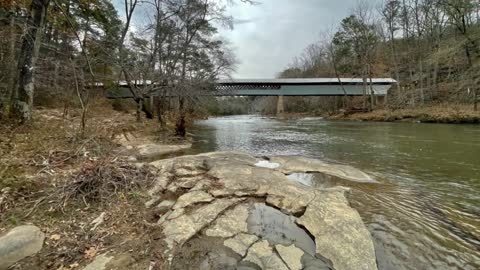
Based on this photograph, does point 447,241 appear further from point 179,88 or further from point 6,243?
point 179,88

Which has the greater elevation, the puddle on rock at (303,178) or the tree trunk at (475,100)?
the tree trunk at (475,100)

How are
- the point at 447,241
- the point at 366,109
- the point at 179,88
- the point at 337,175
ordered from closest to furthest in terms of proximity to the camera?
1. the point at 447,241
2. the point at 337,175
3. the point at 179,88
4. the point at 366,109

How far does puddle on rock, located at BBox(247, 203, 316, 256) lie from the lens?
3.15 m

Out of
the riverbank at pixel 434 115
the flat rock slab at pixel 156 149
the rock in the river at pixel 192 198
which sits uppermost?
the riverbank at pixel 434 115

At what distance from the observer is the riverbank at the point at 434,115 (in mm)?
17344

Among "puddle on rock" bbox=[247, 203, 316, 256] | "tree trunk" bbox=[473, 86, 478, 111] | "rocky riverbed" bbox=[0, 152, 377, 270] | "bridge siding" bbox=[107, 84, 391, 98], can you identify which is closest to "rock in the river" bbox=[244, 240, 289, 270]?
"rocky riverbed" bbox=[0, 152, 377, 270]

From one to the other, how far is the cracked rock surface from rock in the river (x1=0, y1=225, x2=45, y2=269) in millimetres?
1226

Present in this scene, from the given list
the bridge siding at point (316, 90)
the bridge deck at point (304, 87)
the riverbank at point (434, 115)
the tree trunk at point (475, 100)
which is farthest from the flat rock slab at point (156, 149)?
the bridge siding at point (316, 90)

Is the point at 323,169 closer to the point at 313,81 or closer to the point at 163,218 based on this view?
the point at 163,218

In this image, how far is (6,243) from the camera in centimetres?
278

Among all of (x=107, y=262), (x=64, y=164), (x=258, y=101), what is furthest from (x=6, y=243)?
(x=258, y=101)

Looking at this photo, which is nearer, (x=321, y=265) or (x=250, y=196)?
(x=321, y=265)

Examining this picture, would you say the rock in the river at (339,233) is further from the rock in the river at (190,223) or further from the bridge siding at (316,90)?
the bridge siding at (316,90)

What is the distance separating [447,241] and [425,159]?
553 centimetres
